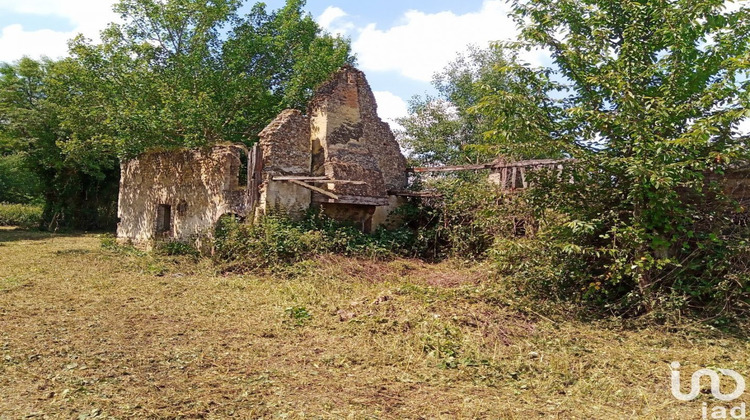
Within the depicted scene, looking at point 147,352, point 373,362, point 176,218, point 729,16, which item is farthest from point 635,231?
point 176,218

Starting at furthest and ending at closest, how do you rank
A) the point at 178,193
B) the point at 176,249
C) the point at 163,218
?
1. the point at 163,218
2. the point at 178,193
3. the point at 176,249

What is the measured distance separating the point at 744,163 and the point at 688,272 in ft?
5.95

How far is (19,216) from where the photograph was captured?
87.8 ft

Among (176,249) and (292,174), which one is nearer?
(292,174)

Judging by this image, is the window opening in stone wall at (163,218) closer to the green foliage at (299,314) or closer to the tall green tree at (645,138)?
the green foliage at (299,314)

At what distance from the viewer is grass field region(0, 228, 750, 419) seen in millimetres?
4395

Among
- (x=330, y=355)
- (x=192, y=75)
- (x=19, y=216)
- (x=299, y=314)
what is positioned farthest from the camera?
(x=19, y=216)

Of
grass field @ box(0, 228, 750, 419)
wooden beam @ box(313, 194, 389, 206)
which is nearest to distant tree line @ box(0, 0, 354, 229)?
wooden beam @ box(313, 194, 389, 206)

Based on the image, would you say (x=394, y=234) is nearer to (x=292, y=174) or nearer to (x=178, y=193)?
(x=292, y=174)

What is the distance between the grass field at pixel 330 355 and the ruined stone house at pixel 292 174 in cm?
389

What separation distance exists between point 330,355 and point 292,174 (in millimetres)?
7993

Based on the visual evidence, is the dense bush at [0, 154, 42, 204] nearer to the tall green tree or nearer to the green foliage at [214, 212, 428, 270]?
the green foliage at [214, 212, 428, 270]

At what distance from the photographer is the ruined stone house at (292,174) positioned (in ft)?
41.6

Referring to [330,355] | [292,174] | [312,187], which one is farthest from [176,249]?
[330,355]
